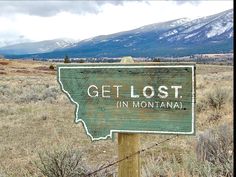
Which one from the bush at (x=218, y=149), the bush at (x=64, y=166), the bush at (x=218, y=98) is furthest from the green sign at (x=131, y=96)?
the bush at (x=218, y=98)

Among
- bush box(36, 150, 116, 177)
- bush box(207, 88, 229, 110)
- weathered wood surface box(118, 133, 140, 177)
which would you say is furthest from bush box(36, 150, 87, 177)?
bush box(207, 88, 229, 110)

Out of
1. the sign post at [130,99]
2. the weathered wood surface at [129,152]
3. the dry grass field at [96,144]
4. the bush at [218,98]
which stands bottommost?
the dry grass field at [96,144]

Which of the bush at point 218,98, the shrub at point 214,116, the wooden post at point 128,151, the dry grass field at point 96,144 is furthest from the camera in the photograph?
the bush at point 218,98

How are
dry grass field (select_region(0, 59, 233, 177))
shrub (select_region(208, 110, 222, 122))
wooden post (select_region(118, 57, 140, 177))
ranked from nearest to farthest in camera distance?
wooden post (select_region(118, 57, 140, 177)) < dry grass field (select_region(0, 59, 233, 177)) < shrub (select_region(208, 110, 222, 122))

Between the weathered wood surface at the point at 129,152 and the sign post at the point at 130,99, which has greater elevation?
the sign post at the point at 130,99

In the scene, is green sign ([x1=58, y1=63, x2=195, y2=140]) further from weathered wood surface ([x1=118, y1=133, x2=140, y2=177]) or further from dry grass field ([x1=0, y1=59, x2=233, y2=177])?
dry grass field ([x1=0, y1=59, x2=233, y2=177])

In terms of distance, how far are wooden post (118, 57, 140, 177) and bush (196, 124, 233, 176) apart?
172 cm

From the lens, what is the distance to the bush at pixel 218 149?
513 cm

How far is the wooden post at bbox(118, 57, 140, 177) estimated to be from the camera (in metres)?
3.36

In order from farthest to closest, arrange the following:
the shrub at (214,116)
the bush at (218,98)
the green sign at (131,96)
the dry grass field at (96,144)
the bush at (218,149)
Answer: the bush at (218,98), the shrub at (214,116), the dry grass field at (96,144), the bush at (218,149), the green sign at (131,96)

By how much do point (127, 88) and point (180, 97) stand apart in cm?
36

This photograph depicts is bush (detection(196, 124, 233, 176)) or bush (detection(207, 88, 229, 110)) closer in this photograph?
bush (detection(196, 124, 233, 176))

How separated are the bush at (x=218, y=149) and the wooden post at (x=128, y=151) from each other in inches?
67.8

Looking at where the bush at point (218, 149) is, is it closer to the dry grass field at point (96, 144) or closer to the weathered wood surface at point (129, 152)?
the dry grass field at point (96, 144)
